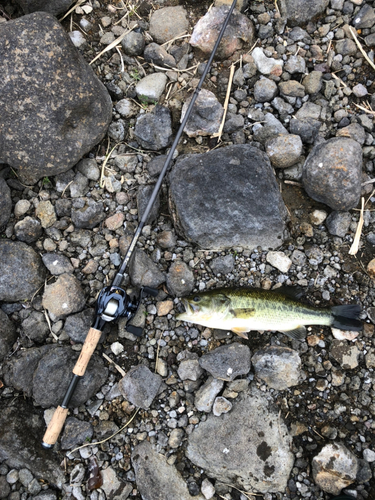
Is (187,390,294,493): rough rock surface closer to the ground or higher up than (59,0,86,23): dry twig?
closer to the ground

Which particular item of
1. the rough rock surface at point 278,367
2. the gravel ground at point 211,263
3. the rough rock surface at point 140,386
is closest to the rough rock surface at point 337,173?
the gravel ground at point 211,263

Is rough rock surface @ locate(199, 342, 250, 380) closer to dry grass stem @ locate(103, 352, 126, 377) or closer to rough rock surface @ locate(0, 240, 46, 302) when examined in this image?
dry grass stem @ locate(103, 352, 126, 377)

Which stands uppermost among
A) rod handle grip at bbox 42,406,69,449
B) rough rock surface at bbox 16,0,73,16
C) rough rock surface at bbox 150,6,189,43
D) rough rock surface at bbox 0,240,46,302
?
rough rock surface at bbox 16,0,73,16

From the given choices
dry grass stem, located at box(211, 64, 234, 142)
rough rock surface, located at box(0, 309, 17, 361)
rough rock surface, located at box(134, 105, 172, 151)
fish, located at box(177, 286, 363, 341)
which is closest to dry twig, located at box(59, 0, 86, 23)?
rough rock surface, located at box(134, 105, 172, 151)

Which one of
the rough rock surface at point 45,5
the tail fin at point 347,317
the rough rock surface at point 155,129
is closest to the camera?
the tail fin at point 347,317

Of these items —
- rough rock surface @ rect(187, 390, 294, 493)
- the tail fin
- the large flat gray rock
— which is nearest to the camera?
rough rock surface @ rect(187, 390, 294, 493)

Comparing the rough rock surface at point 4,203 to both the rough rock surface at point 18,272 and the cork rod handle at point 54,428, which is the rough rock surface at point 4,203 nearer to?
the rough rock surface at point 18,272
